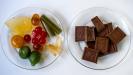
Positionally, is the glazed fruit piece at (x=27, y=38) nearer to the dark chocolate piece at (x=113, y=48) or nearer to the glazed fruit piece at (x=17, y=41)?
the glazed fruit piece at (x=17, y=41)

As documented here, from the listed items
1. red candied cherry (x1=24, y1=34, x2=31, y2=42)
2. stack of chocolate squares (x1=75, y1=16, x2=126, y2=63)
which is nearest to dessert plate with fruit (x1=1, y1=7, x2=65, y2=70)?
red candied cherry (x1=24, y1=34, x2=31, y2=42)

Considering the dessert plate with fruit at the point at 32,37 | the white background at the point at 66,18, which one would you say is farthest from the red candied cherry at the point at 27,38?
the white background at the point at 66,18

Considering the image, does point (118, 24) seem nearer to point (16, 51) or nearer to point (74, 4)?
A: point (74, 4)

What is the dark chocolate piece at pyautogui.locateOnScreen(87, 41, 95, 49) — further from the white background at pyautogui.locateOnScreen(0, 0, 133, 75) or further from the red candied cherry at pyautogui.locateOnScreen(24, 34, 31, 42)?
the red candied cherry at pyautogui.locateOnScreen(24, 34, 31, 42)

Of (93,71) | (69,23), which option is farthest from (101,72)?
(69,23)

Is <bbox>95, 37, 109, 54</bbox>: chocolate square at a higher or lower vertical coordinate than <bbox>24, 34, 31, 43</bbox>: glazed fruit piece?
lower

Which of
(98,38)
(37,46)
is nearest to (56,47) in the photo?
(37,46)

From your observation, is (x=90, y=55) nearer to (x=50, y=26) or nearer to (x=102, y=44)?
(x=102, y=44)

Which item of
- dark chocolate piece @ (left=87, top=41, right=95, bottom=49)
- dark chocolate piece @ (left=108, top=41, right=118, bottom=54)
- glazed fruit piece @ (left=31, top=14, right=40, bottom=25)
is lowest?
dark chocolate piece @ (left=108, top=41, right=118, bottom=54)

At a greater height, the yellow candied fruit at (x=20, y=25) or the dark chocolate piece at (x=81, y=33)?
the yellow candied fruit at (x=20, y=25)
